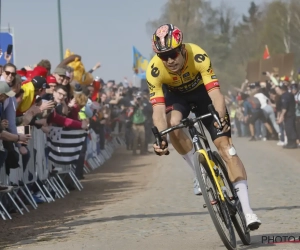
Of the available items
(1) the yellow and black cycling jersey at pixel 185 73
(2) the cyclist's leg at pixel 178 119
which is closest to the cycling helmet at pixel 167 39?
(1) the yellow and black cycling jersey at pixel 185 73

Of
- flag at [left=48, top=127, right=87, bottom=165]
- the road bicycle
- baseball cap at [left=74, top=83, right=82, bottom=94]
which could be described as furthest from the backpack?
the road bicycle

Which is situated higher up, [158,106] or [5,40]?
[5,40]

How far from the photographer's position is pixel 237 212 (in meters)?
8.66

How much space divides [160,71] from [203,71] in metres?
0.39

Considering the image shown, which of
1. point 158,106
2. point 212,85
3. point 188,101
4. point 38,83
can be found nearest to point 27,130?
point 38,83

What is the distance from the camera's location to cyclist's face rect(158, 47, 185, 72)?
339 inches

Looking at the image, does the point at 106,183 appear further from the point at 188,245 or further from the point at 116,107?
the point at 116,107

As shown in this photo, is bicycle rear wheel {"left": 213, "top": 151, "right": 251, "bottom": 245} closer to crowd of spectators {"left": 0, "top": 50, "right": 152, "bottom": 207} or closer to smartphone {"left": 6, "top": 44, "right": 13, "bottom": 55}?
crowd of spectators {"left": 0, "top": 50, "right": 152, "bottom": 207}

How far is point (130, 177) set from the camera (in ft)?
64.1

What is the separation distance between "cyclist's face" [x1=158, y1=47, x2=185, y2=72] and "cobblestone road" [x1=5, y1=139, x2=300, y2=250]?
159 cm

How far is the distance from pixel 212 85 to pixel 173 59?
44 cm

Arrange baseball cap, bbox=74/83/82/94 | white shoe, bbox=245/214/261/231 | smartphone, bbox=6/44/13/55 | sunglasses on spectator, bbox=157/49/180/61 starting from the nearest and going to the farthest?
1. white shoe, bbox=245/214/261/231
2. sunglasses on spectator, bbox=157/49/180/61
3. smartphone, bbox=6/44/13/55
4. baseball cap, bbox=74/83/82/94

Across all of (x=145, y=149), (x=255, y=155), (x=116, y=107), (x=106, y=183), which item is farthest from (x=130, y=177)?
(x=116, y=107)

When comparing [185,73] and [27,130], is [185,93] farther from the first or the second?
[27,130]
